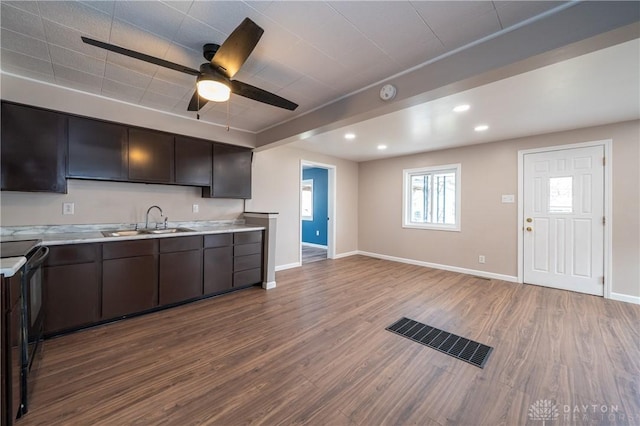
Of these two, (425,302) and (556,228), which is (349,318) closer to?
(425,302)

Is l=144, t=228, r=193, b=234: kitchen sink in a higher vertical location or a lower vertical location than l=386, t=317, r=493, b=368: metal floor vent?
higher

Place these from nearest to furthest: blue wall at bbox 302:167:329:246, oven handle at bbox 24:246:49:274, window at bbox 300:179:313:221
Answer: oven handle at bbox 24:246:49:274 < blue wall at bbox 302:167:329:246 < window at bbox 300:179:313:221

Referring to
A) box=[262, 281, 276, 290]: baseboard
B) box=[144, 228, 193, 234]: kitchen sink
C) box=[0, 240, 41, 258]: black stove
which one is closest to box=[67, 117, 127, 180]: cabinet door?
box=[144, 228, 193, 234]: kitchen sink

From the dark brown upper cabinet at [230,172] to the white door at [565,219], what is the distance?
14.8 ft

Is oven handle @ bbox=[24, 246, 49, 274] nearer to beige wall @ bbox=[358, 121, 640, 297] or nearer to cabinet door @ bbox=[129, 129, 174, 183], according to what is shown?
cabinet door @ bbox=[129, 129, 174, 183]

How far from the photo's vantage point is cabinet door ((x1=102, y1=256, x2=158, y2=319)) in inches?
103

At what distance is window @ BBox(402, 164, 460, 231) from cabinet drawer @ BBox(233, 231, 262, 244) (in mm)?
3341

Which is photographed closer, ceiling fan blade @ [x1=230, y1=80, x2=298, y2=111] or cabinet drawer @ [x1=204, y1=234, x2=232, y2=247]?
ceiling fan blade @ [x1=230, y1=80, x2=298, y2=111]

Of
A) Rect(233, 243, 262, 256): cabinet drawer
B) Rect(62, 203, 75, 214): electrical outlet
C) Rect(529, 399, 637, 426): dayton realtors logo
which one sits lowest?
Rect(529, 399, 637, 426): dayton realtors logo

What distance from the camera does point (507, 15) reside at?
1.59 m

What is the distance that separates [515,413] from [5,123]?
4.61 meters

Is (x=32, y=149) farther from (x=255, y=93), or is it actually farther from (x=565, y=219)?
(x=565, y=219)

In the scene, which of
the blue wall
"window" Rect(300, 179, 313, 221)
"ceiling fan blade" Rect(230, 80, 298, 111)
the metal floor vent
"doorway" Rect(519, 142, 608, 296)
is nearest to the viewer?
"ceiling fan blade" Rect(230, 80, 298, 111)

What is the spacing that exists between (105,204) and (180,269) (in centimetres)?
117
